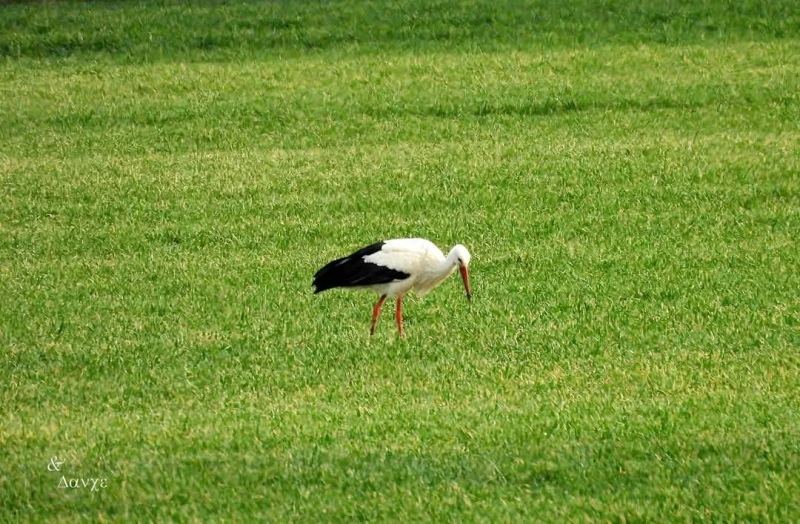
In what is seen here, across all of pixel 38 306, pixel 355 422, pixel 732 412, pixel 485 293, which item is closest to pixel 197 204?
pixel 38 306

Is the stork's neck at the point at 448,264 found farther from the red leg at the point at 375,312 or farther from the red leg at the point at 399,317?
the red leg at the point at 375,312

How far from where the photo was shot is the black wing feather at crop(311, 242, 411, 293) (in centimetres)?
1041

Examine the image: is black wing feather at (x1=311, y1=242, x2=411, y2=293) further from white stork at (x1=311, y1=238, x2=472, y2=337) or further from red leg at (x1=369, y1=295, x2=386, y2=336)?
red leg at (x1=369, y1=295, x2=386, y2=336)

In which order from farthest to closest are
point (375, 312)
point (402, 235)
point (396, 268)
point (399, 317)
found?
point (402, 235) → point (375, 312) → point (399, 317) → point (396, 268)

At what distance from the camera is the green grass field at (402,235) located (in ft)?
24.6

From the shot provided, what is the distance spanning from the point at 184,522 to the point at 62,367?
3544 millimetres

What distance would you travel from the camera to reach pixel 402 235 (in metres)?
14.0

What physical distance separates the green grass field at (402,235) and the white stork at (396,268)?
404 millimetres

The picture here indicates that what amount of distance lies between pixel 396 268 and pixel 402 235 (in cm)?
363

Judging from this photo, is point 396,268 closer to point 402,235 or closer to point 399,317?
point 399,317

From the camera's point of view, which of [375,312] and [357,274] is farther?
[375,312]

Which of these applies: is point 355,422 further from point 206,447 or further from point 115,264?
point 115,264

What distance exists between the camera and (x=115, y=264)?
531 inches

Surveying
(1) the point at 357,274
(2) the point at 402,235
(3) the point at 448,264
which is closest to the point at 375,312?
(1) the point at 357,274
